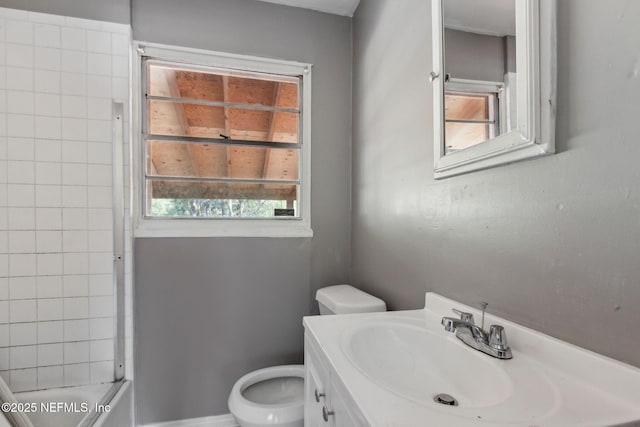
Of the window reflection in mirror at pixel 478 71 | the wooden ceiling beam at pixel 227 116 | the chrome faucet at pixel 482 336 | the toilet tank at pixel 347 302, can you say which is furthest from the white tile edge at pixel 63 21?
the chrome faucet at pixel 482 336

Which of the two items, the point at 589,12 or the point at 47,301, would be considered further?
the point at 47,301

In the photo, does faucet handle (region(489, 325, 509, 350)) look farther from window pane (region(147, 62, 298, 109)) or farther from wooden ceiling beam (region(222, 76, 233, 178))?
window pane (region(147, 62, 298, 109))

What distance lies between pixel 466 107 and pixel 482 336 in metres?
0.68

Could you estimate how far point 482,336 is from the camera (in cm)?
75

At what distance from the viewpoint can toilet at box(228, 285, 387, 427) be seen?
1.25 meters

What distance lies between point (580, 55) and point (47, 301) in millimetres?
2317

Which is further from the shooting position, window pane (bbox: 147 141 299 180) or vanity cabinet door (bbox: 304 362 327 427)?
window pane (bbox: 147 141 299 180)

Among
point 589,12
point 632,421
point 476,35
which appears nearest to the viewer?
point 632,421

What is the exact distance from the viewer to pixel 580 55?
0.62 m

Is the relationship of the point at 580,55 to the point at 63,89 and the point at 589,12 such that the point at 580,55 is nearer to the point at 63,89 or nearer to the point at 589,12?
the point at 589,12

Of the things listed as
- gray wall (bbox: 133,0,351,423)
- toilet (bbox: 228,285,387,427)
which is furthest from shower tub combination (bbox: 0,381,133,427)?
toilet (bbox: 228,285,387,427)

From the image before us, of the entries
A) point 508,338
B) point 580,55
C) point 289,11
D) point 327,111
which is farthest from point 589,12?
point 289,11

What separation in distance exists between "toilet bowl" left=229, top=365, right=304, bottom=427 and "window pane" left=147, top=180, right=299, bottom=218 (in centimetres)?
89

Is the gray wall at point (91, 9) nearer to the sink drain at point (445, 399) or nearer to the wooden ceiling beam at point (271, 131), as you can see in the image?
the wooden ceiling beam at point (271, 131)
